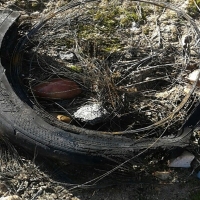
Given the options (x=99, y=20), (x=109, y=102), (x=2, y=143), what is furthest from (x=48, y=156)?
(x=99, y=20)

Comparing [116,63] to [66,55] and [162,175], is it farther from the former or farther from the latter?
[162,175]

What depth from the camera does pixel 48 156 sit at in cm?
375

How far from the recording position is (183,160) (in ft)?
12.7

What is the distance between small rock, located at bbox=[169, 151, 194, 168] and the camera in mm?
3854

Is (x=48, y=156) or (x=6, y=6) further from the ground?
(x=6, y=6)

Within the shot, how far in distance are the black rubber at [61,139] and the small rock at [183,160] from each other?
139 millimetres

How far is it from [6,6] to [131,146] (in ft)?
7.41

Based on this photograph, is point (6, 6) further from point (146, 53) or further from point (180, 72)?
point (180, 72)

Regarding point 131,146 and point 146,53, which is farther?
point 146,53

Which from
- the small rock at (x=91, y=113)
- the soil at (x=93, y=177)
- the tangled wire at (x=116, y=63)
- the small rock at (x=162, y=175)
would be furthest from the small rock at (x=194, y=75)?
the small rock at (x=162, y=175)

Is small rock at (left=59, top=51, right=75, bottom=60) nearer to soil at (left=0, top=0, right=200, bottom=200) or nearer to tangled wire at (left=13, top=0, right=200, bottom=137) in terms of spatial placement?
tangled wire at (left=13, top=0, right=200, bottom=137)

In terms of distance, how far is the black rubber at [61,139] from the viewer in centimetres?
368

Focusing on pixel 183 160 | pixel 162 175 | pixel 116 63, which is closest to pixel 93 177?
pixel 162 175

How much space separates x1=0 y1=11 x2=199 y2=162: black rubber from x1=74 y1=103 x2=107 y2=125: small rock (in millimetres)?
263
